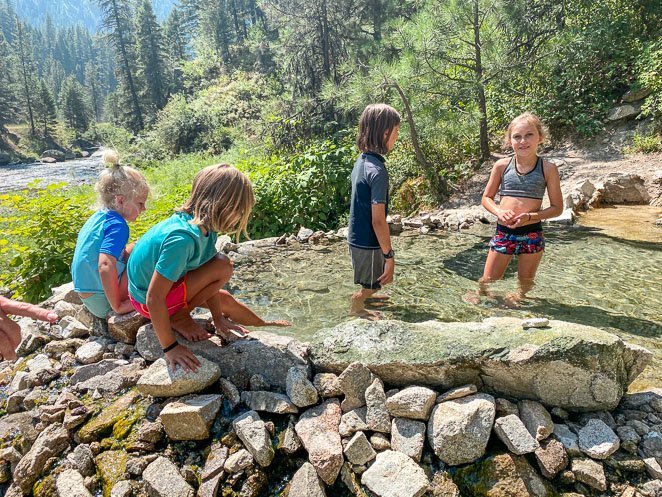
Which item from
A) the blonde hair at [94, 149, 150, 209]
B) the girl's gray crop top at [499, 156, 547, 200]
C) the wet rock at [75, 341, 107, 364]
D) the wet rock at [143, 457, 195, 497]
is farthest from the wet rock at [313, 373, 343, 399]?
the girl's gray crop top at [499, 156, 547, 200]

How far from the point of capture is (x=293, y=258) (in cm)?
590

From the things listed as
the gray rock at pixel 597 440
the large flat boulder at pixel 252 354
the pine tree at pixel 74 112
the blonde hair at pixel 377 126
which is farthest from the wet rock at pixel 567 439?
the pine tree at pixel 74 112

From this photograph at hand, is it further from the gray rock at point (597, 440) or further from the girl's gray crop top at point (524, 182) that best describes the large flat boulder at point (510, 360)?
the girl's gray crop top at point (524, 182)

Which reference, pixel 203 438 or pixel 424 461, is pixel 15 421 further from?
pixel 424 461

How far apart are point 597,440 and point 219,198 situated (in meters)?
Answer: 2.06

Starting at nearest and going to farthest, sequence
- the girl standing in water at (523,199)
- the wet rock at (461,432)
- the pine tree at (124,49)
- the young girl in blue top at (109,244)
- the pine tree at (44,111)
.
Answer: the wet rock at (461,432)
the young girl in blue top at (109,244)
the girl standing in water at (523,199)
the pine tree at (124,49)
the pine tree at (44,111)

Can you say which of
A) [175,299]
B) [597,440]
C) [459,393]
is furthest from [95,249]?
[597,440]

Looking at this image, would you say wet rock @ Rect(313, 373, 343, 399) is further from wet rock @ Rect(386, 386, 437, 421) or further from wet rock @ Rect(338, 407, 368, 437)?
wet rock @ Rect(386, 386, 437, 421)

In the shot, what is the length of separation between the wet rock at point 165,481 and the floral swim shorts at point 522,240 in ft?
9.58

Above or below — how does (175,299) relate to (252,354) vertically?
above

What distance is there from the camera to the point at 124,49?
40938 mm

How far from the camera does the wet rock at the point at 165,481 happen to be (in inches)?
73.1

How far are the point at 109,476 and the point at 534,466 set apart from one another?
1872 millimetres

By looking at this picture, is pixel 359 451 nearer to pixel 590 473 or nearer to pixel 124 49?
pixel 590 473
